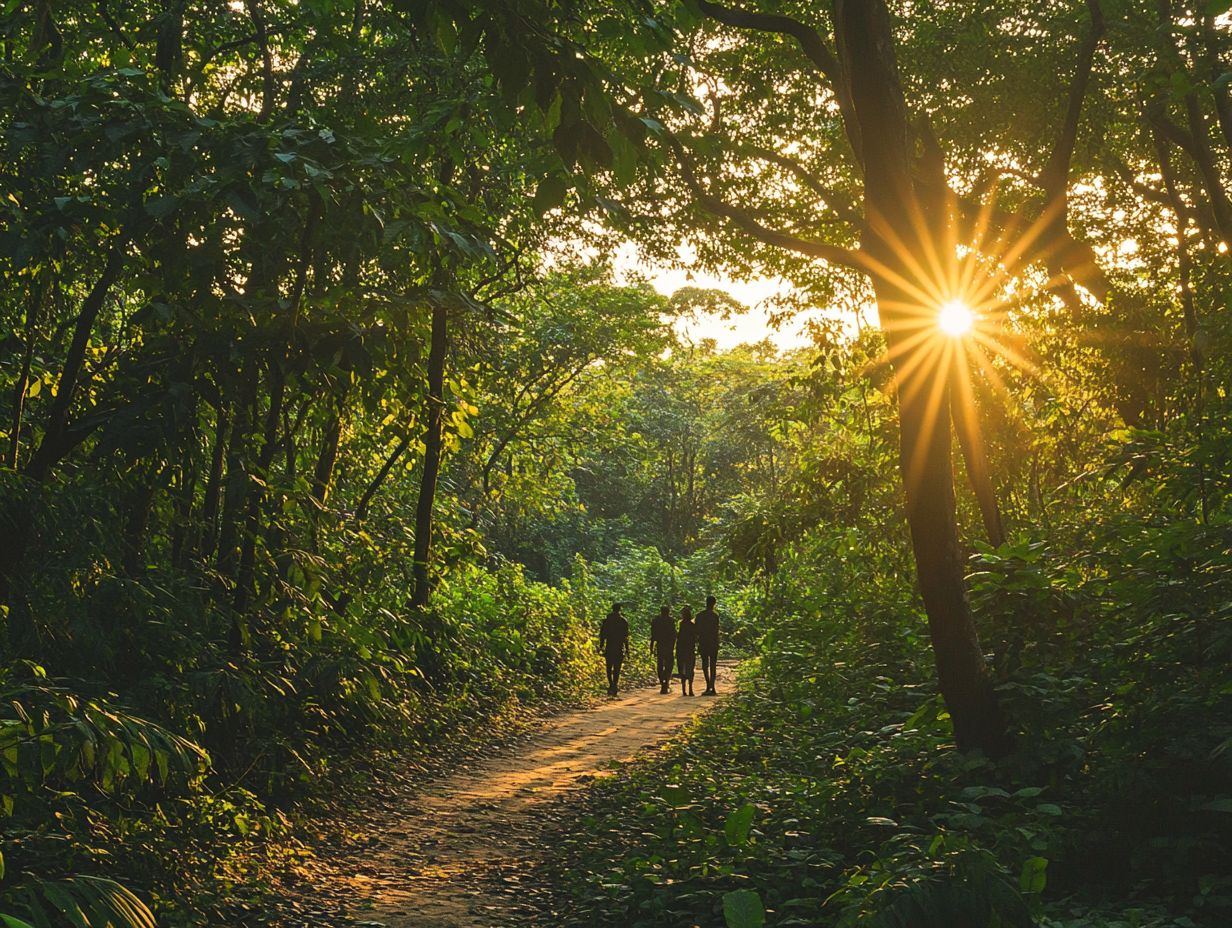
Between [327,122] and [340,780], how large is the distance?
5.79 meters

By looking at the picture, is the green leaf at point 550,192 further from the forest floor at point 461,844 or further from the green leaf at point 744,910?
the forest floor at point 461,844

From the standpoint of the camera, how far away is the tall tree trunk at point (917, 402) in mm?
6566

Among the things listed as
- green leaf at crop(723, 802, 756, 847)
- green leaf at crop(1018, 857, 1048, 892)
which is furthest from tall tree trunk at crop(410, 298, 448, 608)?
green leaf at crop(1018, 857, 1048, 892)

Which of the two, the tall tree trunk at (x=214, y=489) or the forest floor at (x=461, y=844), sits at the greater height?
the tall tree trunk at (x=214, y=489)

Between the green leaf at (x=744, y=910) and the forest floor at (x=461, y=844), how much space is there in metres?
2.89

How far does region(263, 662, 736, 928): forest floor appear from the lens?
6180 mm

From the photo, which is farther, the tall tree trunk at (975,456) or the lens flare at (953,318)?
the tall tree trunk at (975,456)

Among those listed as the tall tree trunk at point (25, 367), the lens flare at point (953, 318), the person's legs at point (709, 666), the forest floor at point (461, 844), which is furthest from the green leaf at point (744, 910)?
the person's legs at point (709, 666)

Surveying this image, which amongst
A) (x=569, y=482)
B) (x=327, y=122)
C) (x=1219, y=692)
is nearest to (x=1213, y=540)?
(x=1219, y=692)

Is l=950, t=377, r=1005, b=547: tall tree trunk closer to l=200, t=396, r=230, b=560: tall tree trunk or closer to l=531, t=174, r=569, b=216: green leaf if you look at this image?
l=200, t=396, r=230, b=560: tall tree trunk

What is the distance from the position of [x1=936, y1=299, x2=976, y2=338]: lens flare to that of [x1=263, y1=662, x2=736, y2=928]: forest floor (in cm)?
515

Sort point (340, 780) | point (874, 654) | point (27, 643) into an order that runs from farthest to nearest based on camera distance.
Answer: point (874, 654) < point (340, 780) < point (27, 643)

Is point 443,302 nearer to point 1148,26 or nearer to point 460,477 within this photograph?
point 1148,26

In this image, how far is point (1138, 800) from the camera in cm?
490
